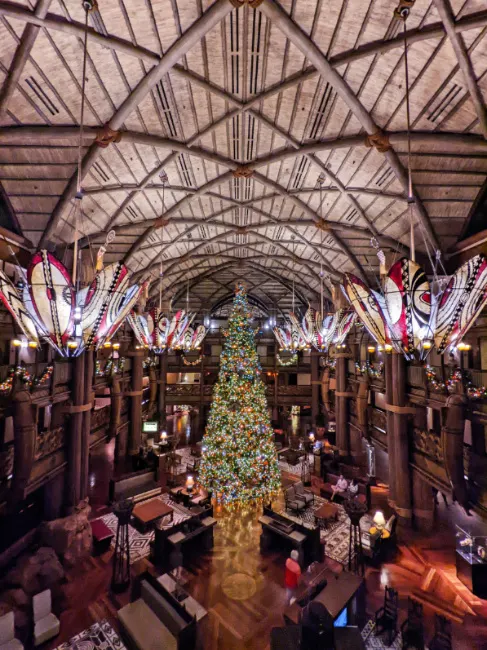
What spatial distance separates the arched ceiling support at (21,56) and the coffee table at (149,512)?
401 inches

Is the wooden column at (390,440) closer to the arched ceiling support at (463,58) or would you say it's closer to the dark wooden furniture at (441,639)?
the dark wooden furniture at (441,639)

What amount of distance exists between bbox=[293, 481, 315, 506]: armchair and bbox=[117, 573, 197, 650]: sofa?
648 centimetres

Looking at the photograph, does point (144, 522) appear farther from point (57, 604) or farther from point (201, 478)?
point (57, 604)

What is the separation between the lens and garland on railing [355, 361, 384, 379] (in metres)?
13.7

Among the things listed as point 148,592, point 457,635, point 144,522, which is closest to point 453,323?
point 457,635

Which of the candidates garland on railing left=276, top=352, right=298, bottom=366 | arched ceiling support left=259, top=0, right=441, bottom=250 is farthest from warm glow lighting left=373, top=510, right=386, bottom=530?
garland on railing left=276, top=352, right=298, bottom=366

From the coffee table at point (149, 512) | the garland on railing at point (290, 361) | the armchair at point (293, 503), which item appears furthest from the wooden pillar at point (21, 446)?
the garland on railing at point (290, 361)

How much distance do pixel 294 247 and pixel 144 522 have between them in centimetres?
1289

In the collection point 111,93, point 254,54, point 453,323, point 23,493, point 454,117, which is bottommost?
point 23,493

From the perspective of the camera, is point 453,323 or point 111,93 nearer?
point 453,323

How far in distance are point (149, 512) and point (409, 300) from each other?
985cm

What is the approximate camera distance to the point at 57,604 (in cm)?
683

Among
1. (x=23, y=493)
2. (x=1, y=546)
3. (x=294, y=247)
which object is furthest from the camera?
(x=294, y=247)

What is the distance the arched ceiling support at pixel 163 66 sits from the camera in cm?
507
